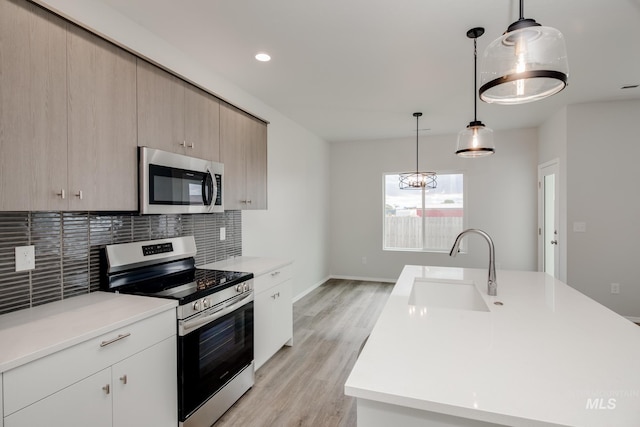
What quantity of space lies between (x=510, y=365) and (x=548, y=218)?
475 cm

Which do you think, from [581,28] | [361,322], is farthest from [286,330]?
[581,28]

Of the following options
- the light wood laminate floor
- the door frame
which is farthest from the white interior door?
the light wood laminate floor

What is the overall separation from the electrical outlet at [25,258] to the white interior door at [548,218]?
211 inches

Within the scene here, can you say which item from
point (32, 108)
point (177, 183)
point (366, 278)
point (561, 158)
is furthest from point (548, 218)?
point (32, 108)

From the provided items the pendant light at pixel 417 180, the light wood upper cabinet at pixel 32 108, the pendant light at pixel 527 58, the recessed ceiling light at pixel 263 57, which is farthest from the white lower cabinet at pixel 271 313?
the pendant light at pixel 417 180

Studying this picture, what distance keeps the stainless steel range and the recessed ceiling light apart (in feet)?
5.39

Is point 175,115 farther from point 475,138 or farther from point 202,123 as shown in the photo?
point 475,138

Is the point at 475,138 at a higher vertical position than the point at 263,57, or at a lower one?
lower

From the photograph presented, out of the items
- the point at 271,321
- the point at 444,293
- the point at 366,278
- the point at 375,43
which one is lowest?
the point at 366,278

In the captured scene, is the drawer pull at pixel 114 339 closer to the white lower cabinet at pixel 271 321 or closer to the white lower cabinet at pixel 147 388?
the white lower cabinet at pixel 147 388

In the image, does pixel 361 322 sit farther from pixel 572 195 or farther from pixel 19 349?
Result: pixel 19 349

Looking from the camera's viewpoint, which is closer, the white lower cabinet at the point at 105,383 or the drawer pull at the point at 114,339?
the white lower cabinet at the point at 105,383

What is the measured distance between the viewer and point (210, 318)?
79.7 inches

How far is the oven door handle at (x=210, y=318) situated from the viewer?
184 cm
